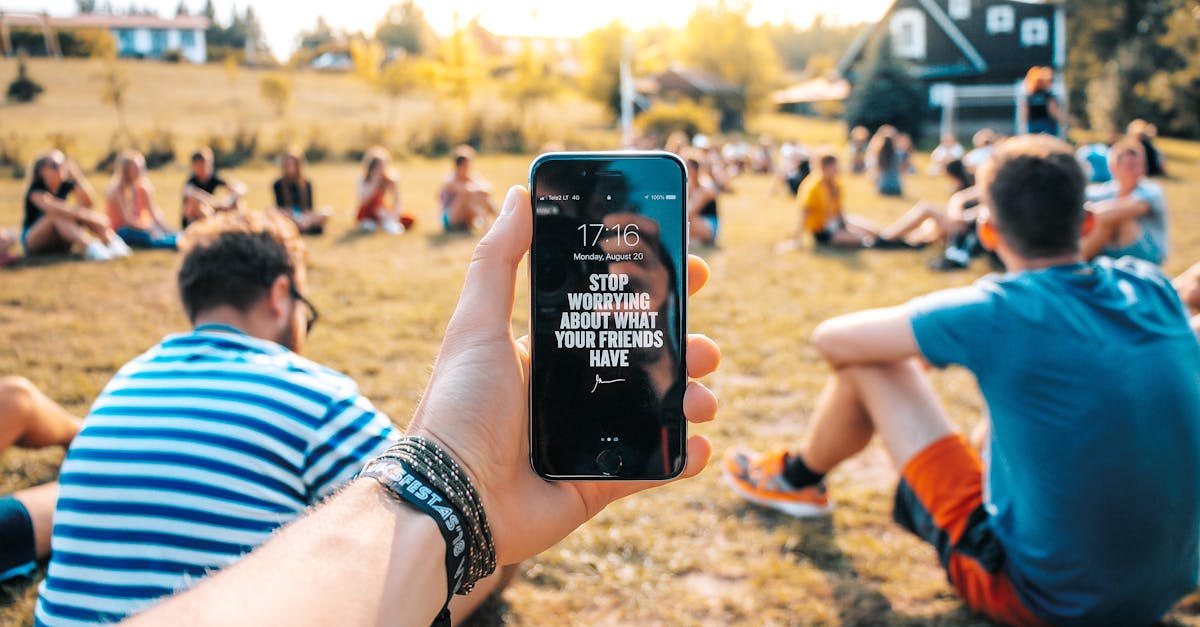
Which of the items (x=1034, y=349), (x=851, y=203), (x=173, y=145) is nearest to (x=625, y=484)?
(x=1034, y=349)

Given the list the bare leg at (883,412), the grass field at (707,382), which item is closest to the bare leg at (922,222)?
the grass field at (707,382)

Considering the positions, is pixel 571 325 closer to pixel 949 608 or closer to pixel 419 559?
pixel 419 559

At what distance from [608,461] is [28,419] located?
2664 millimetres

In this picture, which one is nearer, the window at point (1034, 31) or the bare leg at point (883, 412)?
the bare leg at point (883, 412)

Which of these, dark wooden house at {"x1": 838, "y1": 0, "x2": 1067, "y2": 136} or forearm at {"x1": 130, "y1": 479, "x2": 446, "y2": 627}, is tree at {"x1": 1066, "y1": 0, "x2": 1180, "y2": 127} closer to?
dark wooden house at {"x1": 838, "y1": 0, "x2": 1067, "y2": 136}

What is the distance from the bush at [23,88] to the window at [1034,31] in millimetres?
37568

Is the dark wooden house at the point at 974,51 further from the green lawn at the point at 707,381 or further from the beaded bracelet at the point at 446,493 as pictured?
the beaded bracelet at the point at 446,493

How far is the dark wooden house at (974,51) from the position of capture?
109 ft

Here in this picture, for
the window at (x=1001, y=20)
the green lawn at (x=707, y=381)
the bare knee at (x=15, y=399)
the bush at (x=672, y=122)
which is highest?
the window at (x=1001, y=20)

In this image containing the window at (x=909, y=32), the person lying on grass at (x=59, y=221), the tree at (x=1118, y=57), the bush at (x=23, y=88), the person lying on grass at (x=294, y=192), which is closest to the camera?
the person lying on grass at (x=59, y=221)

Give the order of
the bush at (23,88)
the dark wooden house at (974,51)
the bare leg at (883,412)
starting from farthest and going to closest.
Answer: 1. the dark wooden house at (974,51)
2. the bush at (23,88)
3. the bare leg at (883,412)

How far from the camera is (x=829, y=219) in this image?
35.1 ft

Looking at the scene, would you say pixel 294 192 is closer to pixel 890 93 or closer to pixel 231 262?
pixel 231 262

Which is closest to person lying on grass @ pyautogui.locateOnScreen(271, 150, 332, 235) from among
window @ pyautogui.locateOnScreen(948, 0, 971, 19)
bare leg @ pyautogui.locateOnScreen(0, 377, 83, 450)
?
bare leg @ pyautogui.locateOnScreen(0, 377, 83, 450)
